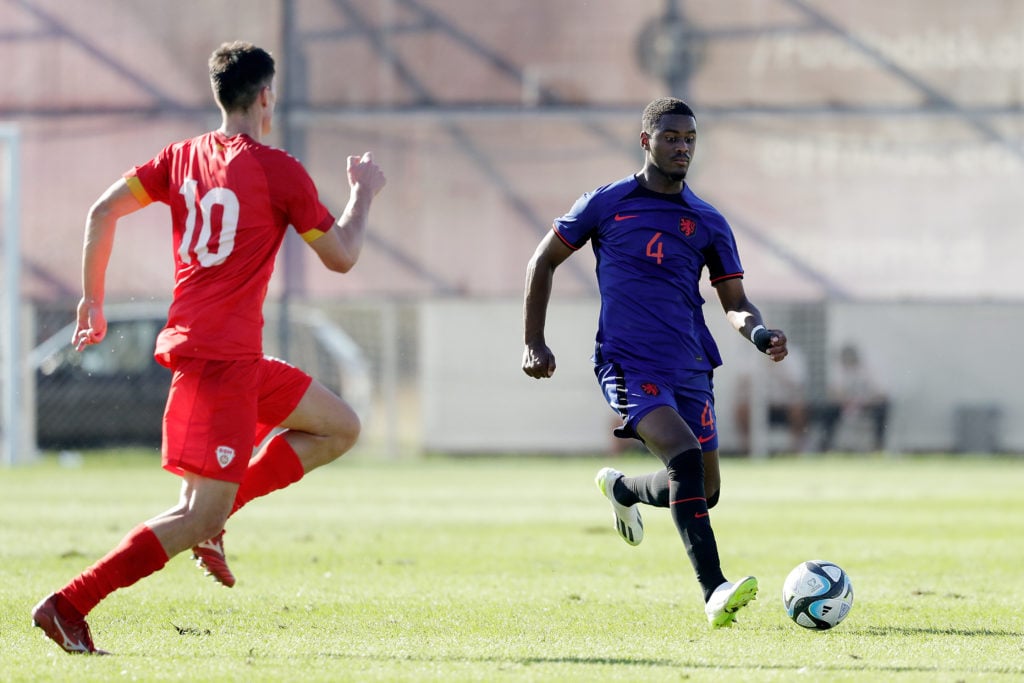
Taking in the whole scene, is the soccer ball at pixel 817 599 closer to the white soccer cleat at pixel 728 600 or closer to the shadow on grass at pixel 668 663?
the white soccer cleat at pixel 728 600

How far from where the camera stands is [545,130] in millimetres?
19562

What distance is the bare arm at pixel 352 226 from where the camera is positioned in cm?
566

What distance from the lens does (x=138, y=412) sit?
64.0ft

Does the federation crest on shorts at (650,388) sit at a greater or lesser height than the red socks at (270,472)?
greater

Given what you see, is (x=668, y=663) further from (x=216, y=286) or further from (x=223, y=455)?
(x=216, y=286)

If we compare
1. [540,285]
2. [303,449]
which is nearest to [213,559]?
[303,449]

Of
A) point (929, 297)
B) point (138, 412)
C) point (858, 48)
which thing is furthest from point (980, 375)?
point (138, 412)

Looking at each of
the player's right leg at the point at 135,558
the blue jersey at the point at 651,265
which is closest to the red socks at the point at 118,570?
the player's right leg at the point at 135,558

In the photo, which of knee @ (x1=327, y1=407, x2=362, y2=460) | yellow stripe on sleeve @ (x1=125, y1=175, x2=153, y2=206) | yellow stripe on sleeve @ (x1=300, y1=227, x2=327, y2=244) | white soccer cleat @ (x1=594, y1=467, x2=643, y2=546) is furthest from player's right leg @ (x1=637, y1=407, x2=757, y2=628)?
yellow stripe on sleeve @ (x1=125, y1=175, x2=153, y2=206)

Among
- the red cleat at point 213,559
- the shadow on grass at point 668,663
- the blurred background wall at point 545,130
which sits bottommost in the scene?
the shadow on grass at point 668,663

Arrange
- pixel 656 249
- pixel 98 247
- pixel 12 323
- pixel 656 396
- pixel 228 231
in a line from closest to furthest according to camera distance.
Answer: pixel 228 231 → pixel 98 247 → pixel 656 396 → pixel 656 249 → pixel 12 323

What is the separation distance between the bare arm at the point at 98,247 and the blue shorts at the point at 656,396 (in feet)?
6.75

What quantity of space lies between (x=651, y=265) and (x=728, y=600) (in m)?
1.53

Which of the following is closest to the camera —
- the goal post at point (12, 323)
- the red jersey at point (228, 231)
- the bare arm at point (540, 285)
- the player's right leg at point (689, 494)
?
the red jersey at point (228, 231)
